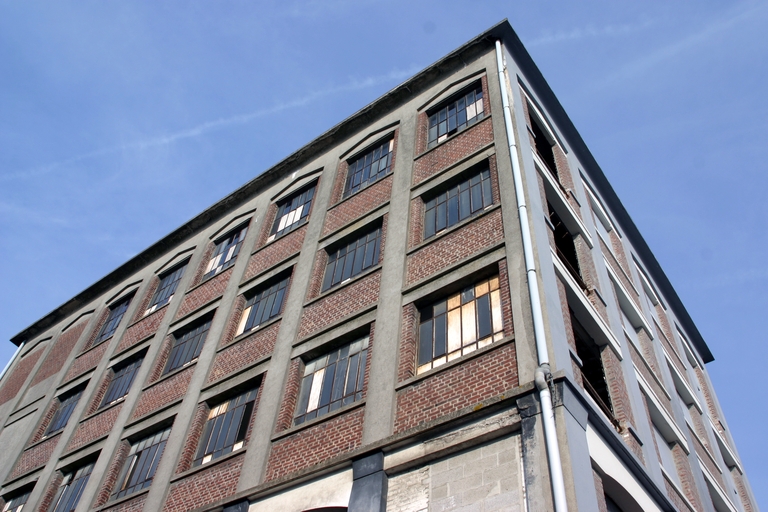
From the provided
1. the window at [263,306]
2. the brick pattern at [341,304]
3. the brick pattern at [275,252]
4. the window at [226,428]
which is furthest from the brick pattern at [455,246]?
the brick pattern at [275,252]

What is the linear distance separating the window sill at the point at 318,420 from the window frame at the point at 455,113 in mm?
7707

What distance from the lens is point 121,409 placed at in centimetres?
1761

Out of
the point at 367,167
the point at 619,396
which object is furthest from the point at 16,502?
the point at 619,396

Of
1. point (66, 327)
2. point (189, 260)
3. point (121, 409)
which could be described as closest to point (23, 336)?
point (66, 327)

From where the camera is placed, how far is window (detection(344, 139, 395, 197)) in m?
18.3

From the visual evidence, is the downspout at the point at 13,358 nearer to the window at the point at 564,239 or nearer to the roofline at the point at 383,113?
the roofline at the point at 383,113

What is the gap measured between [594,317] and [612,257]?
581 centimetres

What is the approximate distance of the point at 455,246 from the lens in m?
13.4

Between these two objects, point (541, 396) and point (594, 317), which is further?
point (594, 317)

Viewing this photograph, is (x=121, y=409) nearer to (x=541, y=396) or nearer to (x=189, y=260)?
(x=189, y=260)

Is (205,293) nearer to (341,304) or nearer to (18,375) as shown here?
(341,304)

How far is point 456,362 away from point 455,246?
9.80 ft

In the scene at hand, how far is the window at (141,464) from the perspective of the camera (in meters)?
15.3

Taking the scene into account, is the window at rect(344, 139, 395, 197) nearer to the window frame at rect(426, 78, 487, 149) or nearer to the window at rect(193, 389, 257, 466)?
the window frame at rect(426, 78, 487, 149)
